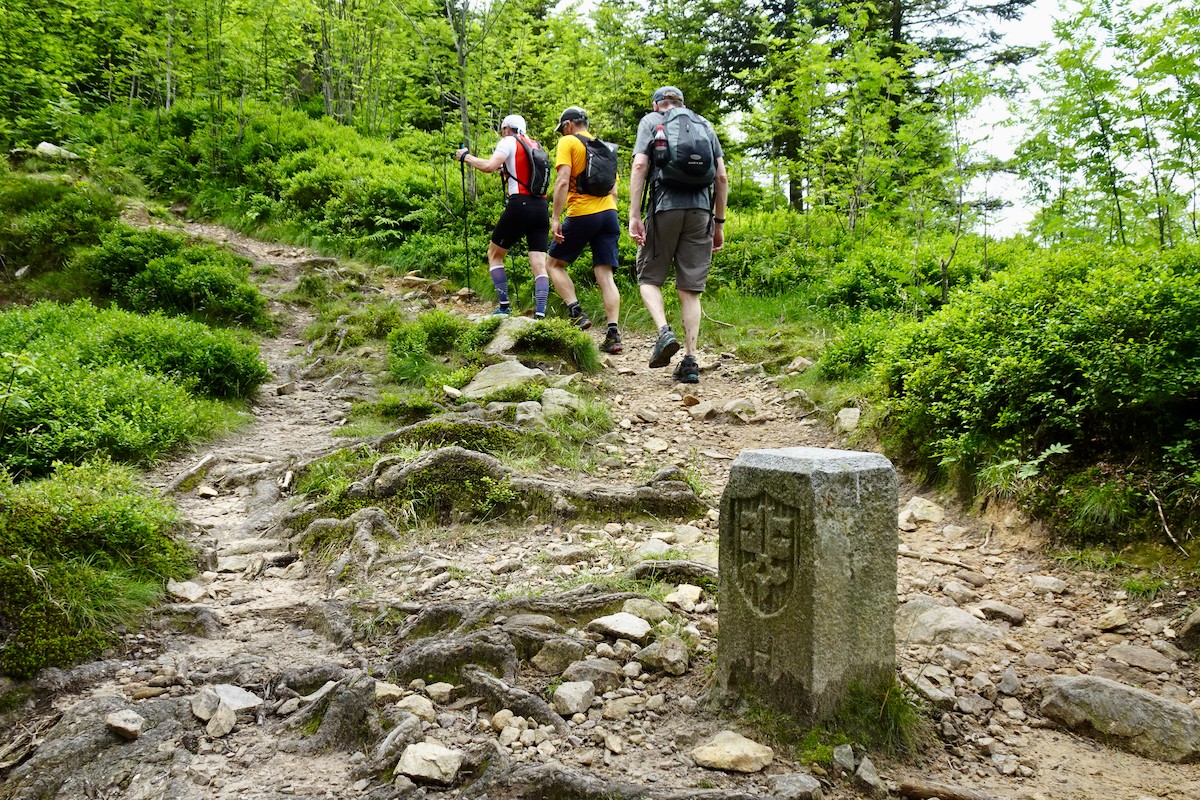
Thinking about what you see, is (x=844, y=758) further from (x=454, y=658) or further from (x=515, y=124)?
(x=515, y=124)

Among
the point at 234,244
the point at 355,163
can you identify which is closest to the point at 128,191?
the point at 234,244

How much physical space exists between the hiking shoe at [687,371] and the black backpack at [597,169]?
2.21m

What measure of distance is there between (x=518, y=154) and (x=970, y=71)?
16.3 ft

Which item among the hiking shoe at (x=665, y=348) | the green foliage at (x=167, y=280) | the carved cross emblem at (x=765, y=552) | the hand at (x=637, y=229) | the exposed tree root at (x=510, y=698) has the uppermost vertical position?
the hand at (x=637, y=229)

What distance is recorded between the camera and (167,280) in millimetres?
9664

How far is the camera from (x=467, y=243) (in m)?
11.5

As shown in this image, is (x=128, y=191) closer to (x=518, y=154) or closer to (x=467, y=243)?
(x=467, y=243)

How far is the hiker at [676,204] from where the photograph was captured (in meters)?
6.79

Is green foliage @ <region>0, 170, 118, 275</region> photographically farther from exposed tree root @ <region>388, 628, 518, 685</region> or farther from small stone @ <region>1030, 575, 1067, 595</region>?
small stone @ <region>1030, 575, 1067, 595</region>

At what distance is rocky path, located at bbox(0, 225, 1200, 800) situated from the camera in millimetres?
2455

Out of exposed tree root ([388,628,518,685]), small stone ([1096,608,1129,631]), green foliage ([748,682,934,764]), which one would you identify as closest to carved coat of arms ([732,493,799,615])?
green foliage ([748,682,934,764])

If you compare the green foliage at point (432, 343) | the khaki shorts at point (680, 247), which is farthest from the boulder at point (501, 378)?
the khaki shorts at point (680, 247)

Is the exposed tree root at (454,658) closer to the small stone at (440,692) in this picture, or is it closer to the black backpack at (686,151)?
the small stone at (440,692)

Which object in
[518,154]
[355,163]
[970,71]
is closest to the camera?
[970,71]
